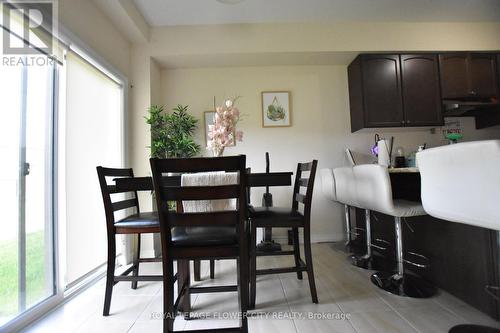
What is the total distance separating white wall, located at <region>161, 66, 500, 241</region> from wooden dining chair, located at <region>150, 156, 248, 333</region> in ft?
6.17

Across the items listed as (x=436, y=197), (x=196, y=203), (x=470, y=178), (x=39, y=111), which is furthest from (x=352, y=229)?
(x=39, y=111)

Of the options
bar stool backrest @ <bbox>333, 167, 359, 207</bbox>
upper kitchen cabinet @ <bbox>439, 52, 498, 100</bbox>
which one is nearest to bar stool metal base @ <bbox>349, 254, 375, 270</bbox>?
bar stool backrest @ <bbox>333, 167, 359, 207</bbox>

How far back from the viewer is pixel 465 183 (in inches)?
36.4

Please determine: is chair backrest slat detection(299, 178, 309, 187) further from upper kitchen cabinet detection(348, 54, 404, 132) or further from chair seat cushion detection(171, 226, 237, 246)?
upper kitchen cabinet detection(348, 54, 404, 132)

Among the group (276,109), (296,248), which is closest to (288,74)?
(276,109)

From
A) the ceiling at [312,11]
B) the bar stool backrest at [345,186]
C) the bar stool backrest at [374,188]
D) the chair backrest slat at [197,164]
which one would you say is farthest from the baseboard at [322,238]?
the ceiling at [312,11]

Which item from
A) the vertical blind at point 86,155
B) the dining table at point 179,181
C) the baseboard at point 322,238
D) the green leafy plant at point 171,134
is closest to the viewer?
the dining table at point 179,181

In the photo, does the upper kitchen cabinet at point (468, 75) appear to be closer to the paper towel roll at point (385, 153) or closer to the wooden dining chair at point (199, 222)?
the paper towel roll at point (385, 153)

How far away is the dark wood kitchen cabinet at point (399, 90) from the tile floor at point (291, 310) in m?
1.85

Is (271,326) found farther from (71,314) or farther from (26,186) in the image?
(26,186)

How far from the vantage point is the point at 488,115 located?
9.38 ft

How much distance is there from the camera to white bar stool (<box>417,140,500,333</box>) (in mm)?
827

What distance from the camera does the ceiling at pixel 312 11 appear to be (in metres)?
2.36

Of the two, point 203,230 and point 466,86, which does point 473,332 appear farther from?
point 466,86
